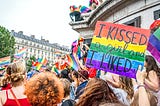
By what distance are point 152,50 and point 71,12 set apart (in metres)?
18.5

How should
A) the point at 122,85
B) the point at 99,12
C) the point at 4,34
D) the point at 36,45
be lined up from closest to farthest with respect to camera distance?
the point at 122,85 → the point at 99,12 → the point at 4,34 → the point at 36,45

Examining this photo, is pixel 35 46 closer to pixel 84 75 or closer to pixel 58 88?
pixel 84 75

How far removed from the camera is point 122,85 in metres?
4.19

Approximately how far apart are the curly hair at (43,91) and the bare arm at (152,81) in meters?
1.01

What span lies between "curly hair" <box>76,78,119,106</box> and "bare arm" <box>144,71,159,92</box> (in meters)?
0.92

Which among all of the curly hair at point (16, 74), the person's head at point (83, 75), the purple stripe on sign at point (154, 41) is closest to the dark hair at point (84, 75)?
the person's head at point (83, 75)

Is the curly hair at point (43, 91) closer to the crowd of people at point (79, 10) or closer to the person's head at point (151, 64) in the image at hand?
the person's head at point (151, 64)

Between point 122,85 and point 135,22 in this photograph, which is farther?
point 135,22

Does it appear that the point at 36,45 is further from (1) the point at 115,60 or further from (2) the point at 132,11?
(1) the point at 115,60

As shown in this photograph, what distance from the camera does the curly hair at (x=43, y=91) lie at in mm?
3703

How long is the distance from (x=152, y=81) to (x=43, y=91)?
4.13 feet

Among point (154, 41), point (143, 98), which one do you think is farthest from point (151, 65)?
point (143, 98)

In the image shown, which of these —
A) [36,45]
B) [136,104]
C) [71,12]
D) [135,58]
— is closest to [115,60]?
[135,58]

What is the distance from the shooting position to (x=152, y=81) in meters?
3.95
